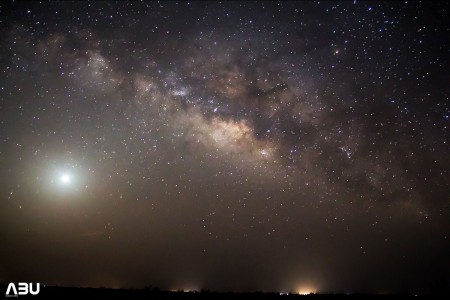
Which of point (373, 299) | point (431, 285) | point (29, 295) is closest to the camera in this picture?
point (29, 295)

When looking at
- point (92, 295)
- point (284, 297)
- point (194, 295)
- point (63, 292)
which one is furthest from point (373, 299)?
point (63, 292)

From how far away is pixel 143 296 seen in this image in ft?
37.3

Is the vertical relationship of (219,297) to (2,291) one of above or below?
below

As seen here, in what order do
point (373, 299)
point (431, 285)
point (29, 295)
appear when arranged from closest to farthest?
point (29, 295), point (373, 299), point (431, 285)

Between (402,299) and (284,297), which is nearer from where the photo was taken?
(284,297)

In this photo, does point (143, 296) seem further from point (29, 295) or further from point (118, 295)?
point (29, 295)

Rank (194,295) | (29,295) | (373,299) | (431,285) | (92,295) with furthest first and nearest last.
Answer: (431,285) → (373,299) → (194,295) → (92,295) → (29,295)

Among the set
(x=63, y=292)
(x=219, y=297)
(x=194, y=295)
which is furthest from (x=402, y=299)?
(x=63, y=292)

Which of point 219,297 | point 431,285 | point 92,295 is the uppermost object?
point 92,295

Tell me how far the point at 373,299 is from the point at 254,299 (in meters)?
5.64

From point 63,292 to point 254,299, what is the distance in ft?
26.5

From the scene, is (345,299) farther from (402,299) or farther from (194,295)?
(194,295)

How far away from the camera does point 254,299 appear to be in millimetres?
12727

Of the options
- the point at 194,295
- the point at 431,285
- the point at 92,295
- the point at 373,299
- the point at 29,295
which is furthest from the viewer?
the point at 431,285
